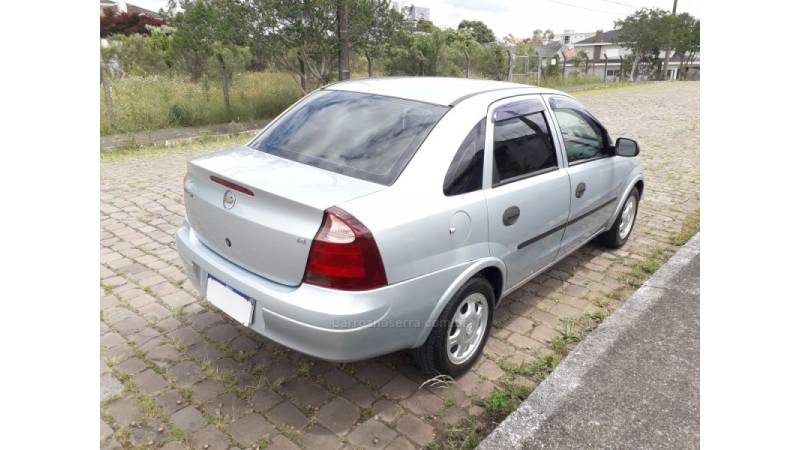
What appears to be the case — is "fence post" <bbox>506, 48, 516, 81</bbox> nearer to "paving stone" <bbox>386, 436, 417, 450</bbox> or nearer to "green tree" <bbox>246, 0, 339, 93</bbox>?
"green tree" <bbox>246, 0, 339, 93</bbox>

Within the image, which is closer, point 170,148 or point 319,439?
point 319,439

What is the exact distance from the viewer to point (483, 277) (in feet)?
9.39

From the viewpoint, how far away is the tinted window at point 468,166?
2.58 meters

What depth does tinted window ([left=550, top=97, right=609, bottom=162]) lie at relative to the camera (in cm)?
360

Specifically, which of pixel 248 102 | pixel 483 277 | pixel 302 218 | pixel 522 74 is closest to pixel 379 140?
pixel 302 218

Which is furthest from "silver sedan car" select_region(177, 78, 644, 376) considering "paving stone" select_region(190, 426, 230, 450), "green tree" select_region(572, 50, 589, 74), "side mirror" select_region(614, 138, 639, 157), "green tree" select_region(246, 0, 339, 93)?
"green tree" select_region(572, 50, 589, 74)

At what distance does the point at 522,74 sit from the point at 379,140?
2267 centimetres

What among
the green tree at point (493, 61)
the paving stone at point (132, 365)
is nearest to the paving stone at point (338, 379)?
the paving stone at point (132, 365)

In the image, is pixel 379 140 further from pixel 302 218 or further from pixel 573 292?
pixel 573 292

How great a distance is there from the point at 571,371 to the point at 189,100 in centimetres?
1162

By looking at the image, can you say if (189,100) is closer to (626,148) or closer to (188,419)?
(626,148)

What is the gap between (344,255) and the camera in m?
2.15

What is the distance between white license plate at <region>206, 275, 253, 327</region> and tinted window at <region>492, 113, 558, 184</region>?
1510 millimetres

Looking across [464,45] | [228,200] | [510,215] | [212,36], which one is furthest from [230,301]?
[464,45]
